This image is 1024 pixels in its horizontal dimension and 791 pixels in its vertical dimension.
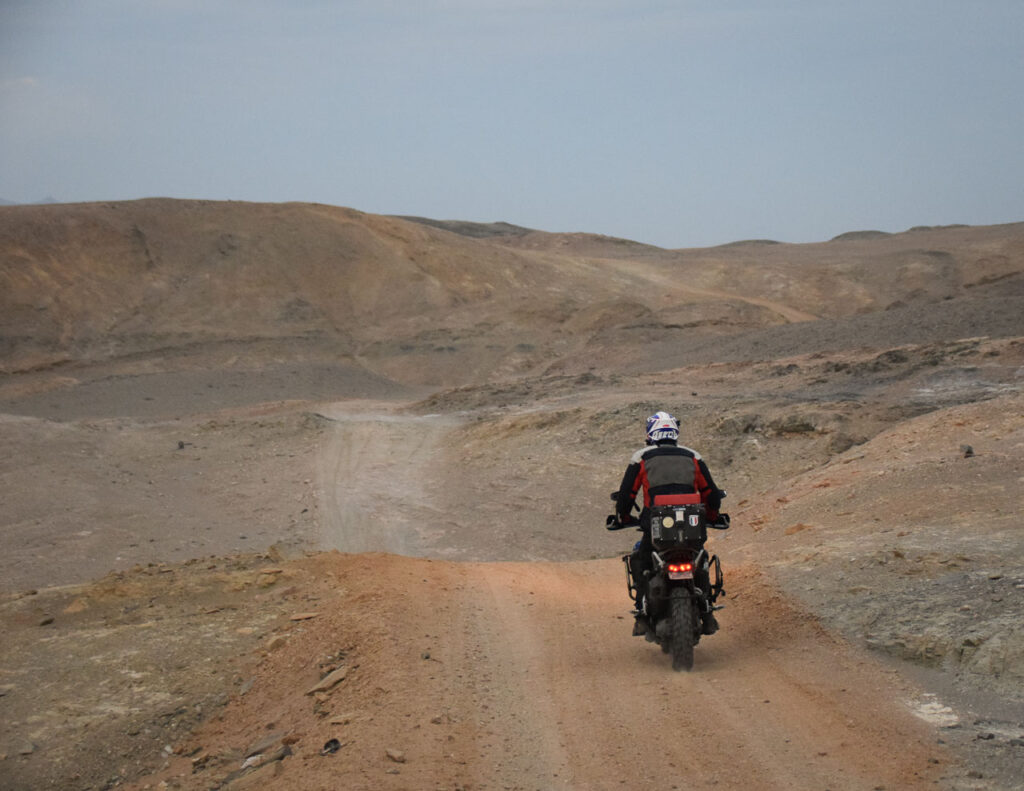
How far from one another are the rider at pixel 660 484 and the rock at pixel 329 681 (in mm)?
2156

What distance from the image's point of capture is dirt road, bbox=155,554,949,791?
5.23m

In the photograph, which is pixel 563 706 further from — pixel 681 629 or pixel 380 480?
pixel 380 480

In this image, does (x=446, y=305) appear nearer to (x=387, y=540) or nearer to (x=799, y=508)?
(x=387, y=540)

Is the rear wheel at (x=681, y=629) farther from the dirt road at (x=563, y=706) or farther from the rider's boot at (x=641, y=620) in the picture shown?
the rider's boot at (x=641, y=620)

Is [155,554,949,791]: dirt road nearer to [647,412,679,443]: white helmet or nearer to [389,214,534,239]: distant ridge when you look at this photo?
[647,412,679,443]: white helmet

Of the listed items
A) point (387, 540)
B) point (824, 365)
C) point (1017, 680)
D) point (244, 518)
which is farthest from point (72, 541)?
point (824, 365)

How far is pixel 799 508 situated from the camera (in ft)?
42.3

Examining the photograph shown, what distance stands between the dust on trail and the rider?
887 centimetres

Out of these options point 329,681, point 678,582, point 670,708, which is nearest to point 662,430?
point 678,582

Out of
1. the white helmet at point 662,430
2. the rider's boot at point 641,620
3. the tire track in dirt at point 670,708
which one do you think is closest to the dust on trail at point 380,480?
the tire track in dirt at point 670,708

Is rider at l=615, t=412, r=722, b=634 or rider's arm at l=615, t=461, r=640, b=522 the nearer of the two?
rider at l=615, t=412, r=722, b=634

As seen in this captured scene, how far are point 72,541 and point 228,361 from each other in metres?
25.7

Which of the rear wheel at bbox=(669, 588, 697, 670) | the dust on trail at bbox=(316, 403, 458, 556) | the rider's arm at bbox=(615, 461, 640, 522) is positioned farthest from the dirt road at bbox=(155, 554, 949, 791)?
the dust on trail at bbox=(316, 403, 458, 556)

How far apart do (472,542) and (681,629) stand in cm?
980
